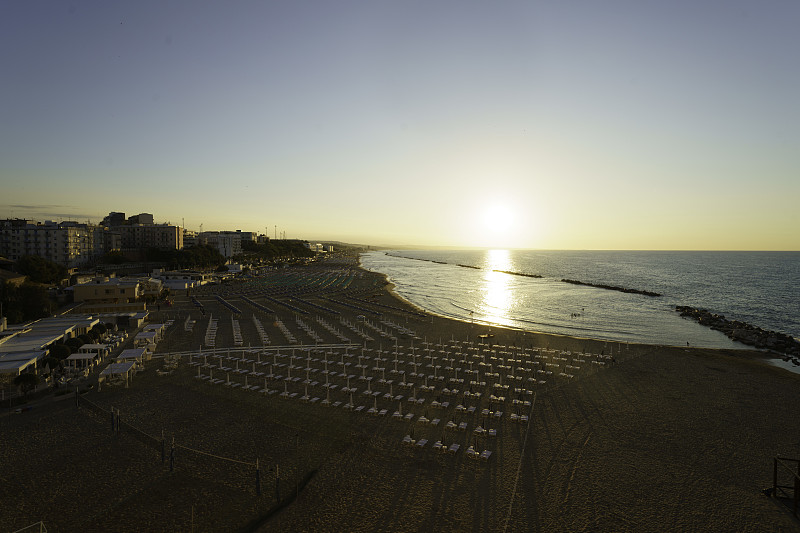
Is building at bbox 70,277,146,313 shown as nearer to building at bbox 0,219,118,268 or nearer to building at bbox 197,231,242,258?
building at bbox 0,219,118,268

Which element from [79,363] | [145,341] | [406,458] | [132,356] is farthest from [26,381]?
[406,458]

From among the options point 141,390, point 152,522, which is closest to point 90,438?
point 141,390

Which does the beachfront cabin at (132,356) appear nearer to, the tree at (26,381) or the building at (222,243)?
the tree at (26,381)

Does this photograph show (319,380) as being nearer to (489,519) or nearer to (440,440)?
(440,440)

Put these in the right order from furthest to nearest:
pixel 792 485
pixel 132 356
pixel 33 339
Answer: pixel 33 339 < pixel 132 356 < pixel 792 485

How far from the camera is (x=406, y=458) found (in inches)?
590

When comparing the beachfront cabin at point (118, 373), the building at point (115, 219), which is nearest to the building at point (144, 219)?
the building at point (115, 219)

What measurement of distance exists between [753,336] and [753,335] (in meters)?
0.45

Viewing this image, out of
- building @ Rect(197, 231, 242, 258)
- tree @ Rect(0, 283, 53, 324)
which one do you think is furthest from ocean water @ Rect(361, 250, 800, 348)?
building @ Rect(197, 231, 242, 258)

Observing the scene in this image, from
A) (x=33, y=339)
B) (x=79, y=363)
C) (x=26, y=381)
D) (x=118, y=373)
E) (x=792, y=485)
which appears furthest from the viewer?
(x=33, y=339)

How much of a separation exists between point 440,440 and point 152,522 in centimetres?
968

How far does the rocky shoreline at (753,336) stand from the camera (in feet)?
119

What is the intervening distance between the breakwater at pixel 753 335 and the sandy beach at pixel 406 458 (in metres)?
14.4

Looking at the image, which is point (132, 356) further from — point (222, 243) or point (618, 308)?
point (222, 243)
